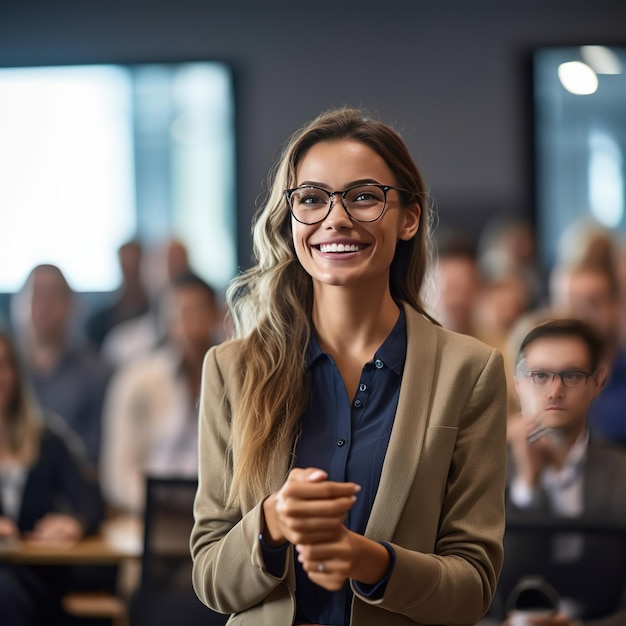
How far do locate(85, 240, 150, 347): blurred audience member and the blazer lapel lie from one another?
3749 mm

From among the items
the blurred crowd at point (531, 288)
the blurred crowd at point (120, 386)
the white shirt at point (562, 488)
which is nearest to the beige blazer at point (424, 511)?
the blurred crowd at point (531, 288)

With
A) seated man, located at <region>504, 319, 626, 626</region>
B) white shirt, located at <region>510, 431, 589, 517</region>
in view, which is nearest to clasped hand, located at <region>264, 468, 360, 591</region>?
seated man, located at <region>504, 319, 626, 626</region>

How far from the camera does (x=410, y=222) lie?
130 centimetres

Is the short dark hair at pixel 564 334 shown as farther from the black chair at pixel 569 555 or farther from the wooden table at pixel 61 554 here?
the wooden table at pixel 61 554

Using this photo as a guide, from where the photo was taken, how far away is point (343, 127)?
1.26 meters

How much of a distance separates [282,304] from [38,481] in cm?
198

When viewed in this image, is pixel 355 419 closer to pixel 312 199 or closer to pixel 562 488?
pixel 312 199

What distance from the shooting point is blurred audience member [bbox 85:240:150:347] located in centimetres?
493

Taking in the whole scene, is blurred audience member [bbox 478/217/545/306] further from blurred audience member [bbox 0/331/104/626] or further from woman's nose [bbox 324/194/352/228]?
woman's nose [bbox 324/194/352/228]

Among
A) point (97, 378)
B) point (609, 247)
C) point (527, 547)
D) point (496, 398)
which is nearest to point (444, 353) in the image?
point (496, 398)

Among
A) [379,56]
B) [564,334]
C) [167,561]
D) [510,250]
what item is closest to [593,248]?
[510,250]

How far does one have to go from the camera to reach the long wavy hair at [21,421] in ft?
10.1

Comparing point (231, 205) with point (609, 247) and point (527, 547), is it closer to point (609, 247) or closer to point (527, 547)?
point (609, 247)

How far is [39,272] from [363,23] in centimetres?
336
